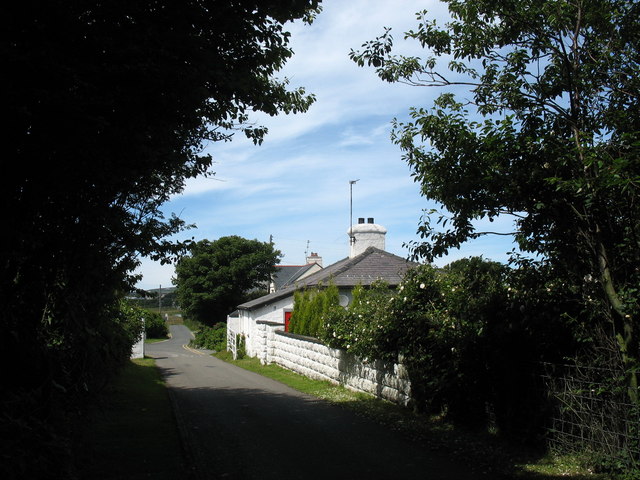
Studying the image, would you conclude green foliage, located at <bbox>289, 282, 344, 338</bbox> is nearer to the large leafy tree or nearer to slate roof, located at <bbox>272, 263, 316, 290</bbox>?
the large leafy tree

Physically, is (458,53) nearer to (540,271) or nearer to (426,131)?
(426,131)

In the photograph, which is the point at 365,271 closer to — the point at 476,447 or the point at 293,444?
the point at 293,444

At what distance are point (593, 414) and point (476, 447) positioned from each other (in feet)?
5.69

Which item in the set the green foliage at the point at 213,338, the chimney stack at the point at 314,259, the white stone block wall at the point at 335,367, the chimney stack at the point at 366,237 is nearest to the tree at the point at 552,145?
the white stone block wall at the point at 335,367

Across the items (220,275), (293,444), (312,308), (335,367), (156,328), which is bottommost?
(156,328)

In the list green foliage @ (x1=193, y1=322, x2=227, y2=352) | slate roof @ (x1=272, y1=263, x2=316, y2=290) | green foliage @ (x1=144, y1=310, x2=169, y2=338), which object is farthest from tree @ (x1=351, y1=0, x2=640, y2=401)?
green foliage @ (x1=144, y1=310, x2=169, y2=338)

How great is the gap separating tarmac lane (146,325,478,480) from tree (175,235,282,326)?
128 feet

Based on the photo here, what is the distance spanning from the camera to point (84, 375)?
223 inches

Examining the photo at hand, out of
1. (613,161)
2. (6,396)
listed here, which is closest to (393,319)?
(613,161)

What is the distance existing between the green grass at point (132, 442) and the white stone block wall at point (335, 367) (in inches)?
166

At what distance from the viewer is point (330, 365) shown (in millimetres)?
15391

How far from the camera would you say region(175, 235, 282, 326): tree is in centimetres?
5194

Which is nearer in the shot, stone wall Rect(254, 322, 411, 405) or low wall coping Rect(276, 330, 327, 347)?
stone wall Rect(254, 322, 411, 405)

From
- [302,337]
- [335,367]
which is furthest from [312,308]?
[335,367]
